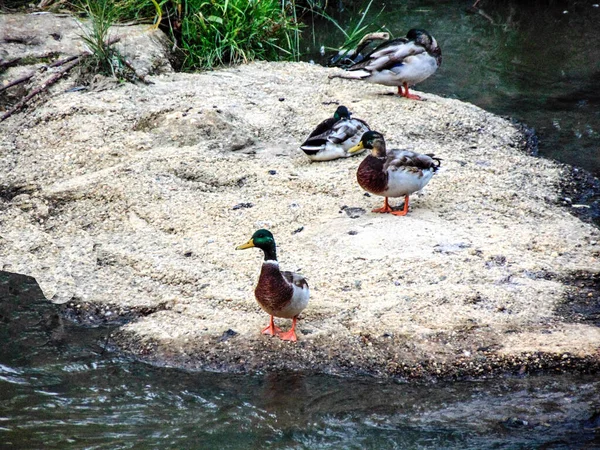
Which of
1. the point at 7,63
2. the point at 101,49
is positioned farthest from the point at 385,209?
the point at 7,63

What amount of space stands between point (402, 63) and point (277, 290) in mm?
4331

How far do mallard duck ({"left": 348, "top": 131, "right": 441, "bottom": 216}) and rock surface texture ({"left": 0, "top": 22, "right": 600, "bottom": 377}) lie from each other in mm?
216

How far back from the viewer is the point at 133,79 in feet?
27.5

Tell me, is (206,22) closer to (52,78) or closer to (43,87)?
(52,78)

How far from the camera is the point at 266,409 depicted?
4.26 m

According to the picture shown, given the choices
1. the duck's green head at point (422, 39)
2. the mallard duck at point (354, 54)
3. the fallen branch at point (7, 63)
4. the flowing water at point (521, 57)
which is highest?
the duck's green head at point (422, 39)

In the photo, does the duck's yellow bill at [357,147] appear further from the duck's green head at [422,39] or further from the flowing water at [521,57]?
the duck's green head at [422,39]

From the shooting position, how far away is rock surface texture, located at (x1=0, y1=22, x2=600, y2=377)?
4.75 m

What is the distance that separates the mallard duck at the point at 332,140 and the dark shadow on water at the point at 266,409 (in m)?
2.93

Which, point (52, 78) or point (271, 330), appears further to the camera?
point (52, 78)

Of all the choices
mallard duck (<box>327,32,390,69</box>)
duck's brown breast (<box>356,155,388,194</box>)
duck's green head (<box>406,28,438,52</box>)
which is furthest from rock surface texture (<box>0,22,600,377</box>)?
mallard duck (<box>327,32,390,69</box>)

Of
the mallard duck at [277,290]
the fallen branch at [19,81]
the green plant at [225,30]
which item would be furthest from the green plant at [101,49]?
the mallard duck at [277,290]

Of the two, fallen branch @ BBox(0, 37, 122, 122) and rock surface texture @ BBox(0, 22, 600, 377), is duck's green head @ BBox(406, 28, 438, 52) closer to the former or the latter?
rock surface texture @ BBox(0, 22, 600, 377)

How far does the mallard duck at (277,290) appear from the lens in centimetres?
462
